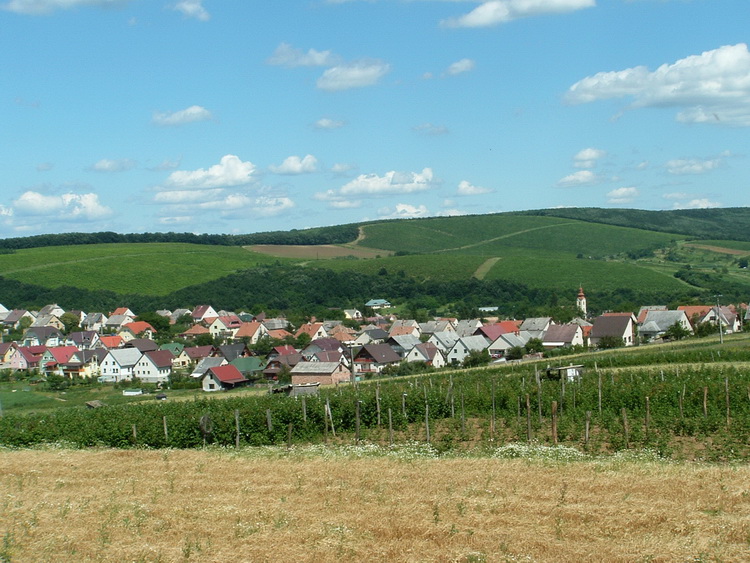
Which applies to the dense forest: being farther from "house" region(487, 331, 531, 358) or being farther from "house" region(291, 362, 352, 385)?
"house" region(291, 362, 352, 385)

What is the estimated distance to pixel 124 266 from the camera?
139 metres

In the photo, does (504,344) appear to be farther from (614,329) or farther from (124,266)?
(124,266)

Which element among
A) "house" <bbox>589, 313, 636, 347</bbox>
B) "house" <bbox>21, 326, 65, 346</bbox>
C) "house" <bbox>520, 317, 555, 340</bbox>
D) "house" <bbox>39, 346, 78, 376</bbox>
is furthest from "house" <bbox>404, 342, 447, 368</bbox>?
"house" <bbox>21, 326, 65, 346</bbox>

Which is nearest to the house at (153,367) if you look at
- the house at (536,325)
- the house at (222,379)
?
the house at (222,379)

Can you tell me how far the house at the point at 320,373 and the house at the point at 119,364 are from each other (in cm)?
2045

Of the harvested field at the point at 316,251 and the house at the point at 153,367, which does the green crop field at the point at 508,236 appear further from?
the house at the point at 153,367

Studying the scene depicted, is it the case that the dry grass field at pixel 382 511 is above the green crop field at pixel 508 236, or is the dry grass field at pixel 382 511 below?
below

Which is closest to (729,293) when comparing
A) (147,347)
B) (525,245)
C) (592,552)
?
(525,245)

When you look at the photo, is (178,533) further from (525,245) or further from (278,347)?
(525,245)

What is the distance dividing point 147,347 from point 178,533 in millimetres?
73688

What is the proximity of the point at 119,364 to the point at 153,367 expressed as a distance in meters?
3.65

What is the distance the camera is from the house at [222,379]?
204 feet

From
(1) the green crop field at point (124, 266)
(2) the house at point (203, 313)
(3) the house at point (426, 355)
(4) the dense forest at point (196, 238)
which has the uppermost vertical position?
(4) the dense forest at point (196, 238)

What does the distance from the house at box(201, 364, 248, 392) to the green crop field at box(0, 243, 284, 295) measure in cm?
6750
